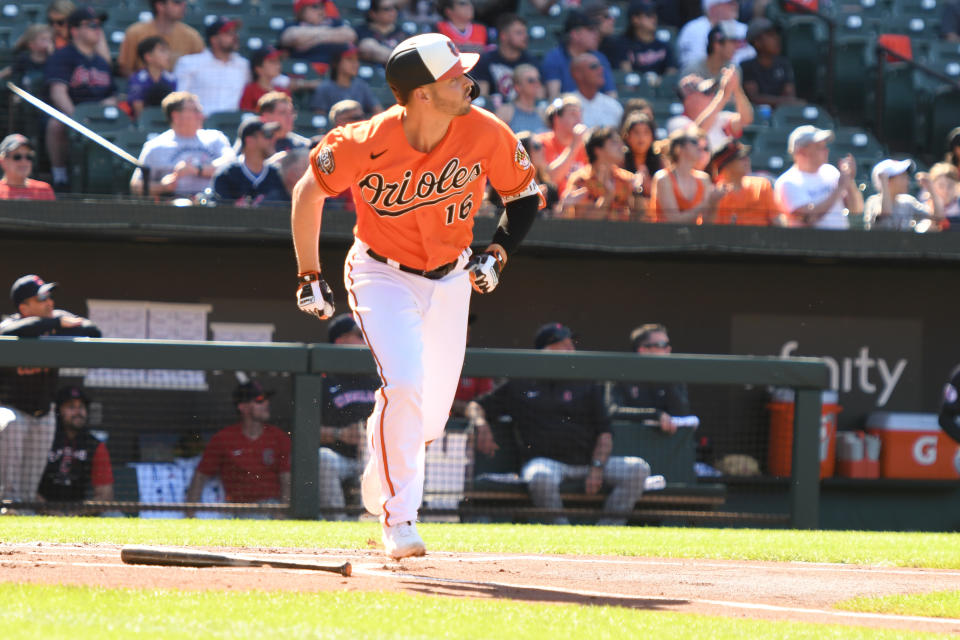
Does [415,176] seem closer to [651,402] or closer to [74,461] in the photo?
[74,461]

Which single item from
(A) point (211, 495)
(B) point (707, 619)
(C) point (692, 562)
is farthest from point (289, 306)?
(B) point (707, 619)

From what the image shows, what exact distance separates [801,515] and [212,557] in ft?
14.9

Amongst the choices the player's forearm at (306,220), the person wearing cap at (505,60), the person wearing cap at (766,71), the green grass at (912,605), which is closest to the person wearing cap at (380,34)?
the person wearing cap at (505,60)

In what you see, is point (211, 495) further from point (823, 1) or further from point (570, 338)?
point (823, 1)

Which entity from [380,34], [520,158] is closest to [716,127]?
[380,34]

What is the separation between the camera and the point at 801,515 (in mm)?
7969

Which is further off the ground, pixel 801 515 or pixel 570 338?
pixel 570 338

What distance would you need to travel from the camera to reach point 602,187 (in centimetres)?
946

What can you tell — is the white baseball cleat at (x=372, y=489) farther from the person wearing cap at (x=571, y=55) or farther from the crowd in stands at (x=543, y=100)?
the person wearing cap at (x=571, y=55)

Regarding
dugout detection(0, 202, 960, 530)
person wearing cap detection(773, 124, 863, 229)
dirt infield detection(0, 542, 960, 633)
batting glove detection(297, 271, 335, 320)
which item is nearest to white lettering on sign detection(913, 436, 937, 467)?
dugout detection(0, 202, 960, 530)

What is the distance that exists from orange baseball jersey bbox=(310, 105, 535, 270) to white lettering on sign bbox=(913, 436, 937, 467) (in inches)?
231

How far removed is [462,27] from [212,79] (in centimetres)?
235

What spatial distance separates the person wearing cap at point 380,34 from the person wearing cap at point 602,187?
2.91m

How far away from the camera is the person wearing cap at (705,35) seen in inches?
492
